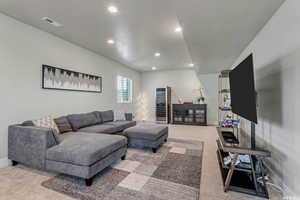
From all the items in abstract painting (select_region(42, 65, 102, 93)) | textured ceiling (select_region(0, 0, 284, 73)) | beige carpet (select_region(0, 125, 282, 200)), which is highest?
textured ceiling (select_region(0, 0, 284, 73))

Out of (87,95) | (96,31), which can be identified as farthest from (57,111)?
(96,31)

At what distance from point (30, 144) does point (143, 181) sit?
5.80 ft

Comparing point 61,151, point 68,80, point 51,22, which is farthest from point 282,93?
point 68,80

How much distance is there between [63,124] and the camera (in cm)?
296

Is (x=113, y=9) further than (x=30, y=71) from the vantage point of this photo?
No

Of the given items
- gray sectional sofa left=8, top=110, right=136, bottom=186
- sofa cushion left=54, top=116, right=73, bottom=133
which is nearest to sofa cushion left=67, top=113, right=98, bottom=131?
sofa cushion left=54, top=116, right=73, bottom=133

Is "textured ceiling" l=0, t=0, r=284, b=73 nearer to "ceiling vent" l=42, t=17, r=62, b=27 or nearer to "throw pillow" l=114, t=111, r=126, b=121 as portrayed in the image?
"ceiling vent" l=42, t=17, r=62, b=27

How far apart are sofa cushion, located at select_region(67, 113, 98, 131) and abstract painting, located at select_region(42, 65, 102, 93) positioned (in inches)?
29.3

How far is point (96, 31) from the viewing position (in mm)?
2959

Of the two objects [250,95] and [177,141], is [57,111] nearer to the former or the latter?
[177,141]

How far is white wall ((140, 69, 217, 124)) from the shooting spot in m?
6.33

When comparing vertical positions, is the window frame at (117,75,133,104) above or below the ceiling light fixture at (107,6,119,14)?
below

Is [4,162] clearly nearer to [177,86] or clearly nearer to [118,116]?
[118,116]

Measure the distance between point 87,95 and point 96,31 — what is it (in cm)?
185
